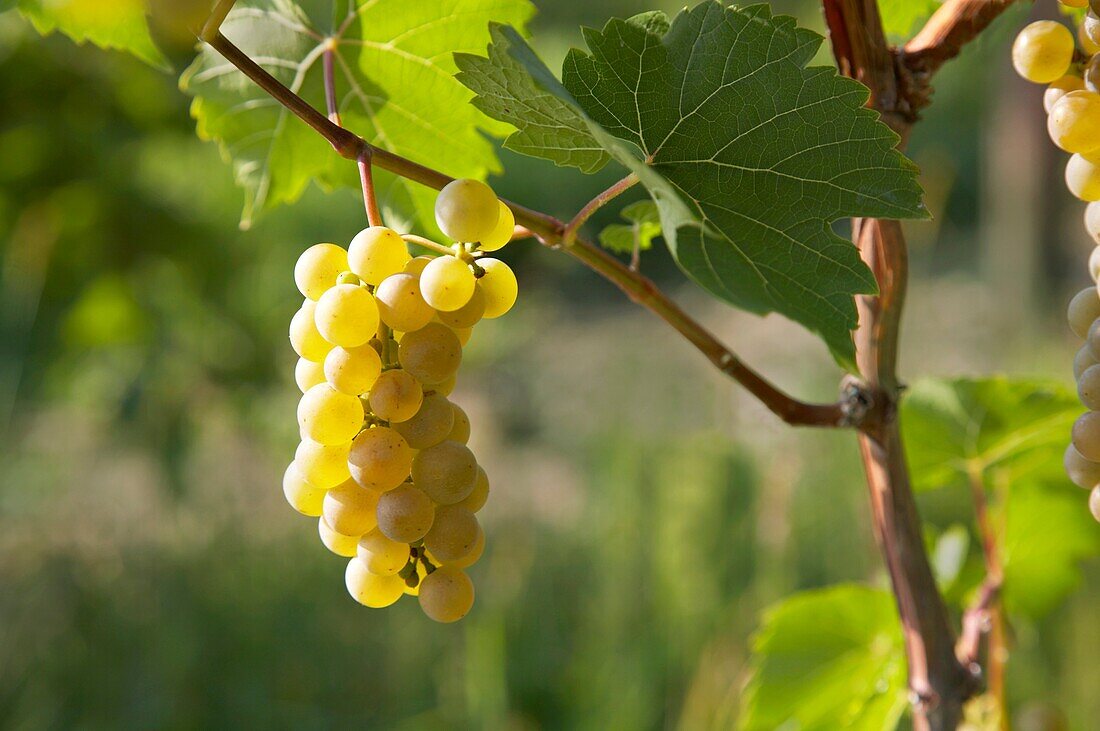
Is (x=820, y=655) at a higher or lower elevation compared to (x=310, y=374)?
lower

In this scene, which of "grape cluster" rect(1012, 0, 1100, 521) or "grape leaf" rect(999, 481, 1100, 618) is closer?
"grape cluster" rect(1012, 0, 1100, 521)

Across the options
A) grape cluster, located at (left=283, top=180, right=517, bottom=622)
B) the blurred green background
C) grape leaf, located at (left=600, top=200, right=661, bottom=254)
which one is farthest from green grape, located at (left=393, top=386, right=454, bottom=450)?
the blurred green background

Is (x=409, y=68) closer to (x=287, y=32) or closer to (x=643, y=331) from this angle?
(x=287, y=32)

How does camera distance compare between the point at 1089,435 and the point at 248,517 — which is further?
the point at 248,517

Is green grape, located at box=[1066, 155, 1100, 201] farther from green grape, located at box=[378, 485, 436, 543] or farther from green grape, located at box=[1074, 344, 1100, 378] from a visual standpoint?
green grape, located at box=[378, 485, 436, 543]

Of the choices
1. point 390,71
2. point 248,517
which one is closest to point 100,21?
point 390,71

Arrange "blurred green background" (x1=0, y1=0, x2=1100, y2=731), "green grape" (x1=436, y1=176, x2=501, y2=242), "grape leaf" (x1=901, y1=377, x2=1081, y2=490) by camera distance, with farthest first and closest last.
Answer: "blurred green background" (x1=0, y1=0, x2=1100, y2=731) < "grape leaf" (x1=901, y1=377, x2=1081, y2=490) < "green grape" (x1=436, y1=176, x2=501, y2=242)

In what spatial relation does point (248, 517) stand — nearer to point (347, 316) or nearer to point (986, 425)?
point (986, 425)
